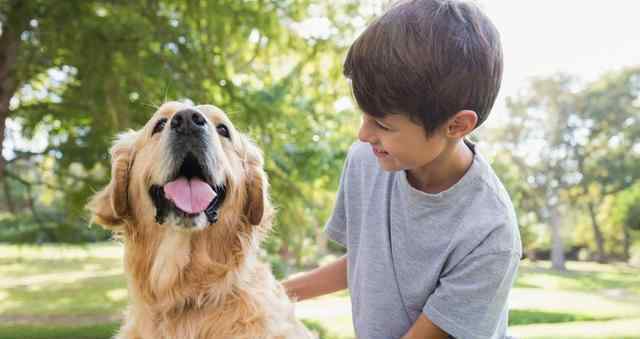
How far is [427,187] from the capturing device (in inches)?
95.1

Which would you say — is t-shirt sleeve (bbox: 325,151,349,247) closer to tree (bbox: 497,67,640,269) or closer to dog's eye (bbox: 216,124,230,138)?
dog's eye (bbox: 216,124,230,138)

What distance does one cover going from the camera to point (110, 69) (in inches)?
247

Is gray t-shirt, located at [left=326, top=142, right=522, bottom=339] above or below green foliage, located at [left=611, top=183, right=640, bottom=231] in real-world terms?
above

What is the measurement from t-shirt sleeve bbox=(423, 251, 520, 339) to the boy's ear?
456mm

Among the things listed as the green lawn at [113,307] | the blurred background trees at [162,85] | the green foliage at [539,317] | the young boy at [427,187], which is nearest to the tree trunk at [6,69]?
the blurred background trees at [162,85]

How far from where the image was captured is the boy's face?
2.08 metres

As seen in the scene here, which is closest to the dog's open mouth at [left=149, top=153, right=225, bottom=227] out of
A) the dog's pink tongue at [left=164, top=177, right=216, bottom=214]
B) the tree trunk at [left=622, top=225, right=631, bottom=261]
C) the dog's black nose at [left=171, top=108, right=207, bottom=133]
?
the dog's pink tongue at [left=164, top=177, right=216, bottom=214]

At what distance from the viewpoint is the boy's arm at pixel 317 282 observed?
9.45 ft

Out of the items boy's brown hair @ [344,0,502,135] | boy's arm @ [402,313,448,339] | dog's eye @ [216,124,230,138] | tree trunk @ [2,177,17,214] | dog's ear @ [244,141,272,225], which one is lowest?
tree trunk @ [2,177,17,214]

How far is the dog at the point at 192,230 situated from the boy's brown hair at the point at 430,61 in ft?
3.00

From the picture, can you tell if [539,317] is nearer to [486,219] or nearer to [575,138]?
[486,219]

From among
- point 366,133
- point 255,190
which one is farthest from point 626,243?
point 366,133

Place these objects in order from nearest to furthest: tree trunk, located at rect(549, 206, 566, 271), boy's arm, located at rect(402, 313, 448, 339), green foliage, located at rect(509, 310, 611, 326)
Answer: boy's arm, located at rect(402, 313, 448, 339) → green foliage, located at rect(509, 310, 611, 326) → tree trunk, located at rect(549, 206, 566, 271)

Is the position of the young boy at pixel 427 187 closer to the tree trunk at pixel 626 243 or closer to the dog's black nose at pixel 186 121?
the dog's black nose at pixel 186 121
